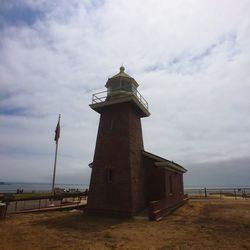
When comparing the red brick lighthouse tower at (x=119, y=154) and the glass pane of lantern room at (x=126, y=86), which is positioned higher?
the glass pane of lantern room at (x=126, y=86)

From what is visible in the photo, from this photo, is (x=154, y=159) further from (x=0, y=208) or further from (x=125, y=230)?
A: (x=0, y=208)

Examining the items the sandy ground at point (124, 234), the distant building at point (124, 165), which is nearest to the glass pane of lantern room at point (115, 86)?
the distant building at point (124, 165)

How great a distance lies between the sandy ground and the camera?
877 centimetres

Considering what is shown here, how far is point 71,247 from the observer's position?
335 inches

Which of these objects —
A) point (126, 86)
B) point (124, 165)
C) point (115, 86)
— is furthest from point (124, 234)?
point (115, 86)

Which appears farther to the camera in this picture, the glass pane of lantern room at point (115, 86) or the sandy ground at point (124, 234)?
the glass pane of lantern room at point (115, 86)

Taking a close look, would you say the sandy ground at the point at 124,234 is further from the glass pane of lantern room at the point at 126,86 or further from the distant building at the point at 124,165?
the glass pane of lantern room at the point at 126,86

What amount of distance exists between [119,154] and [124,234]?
21.6 ft

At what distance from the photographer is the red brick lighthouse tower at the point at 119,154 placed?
1563cm

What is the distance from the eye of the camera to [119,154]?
1647 centimetres

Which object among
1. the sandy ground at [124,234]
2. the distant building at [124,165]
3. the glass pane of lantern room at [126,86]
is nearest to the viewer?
the sandy ground at [124,234]

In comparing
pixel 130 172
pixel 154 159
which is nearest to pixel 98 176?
pixel 130 172

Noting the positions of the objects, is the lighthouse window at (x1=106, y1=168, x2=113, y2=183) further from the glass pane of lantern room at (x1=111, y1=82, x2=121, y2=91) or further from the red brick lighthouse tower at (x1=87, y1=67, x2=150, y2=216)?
the glass pane of lantern room at (x1=111, y1=82, x2=121, y2=91)

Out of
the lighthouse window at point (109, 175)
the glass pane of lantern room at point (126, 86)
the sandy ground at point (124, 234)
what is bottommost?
the sandy ground at point (124, 234)
